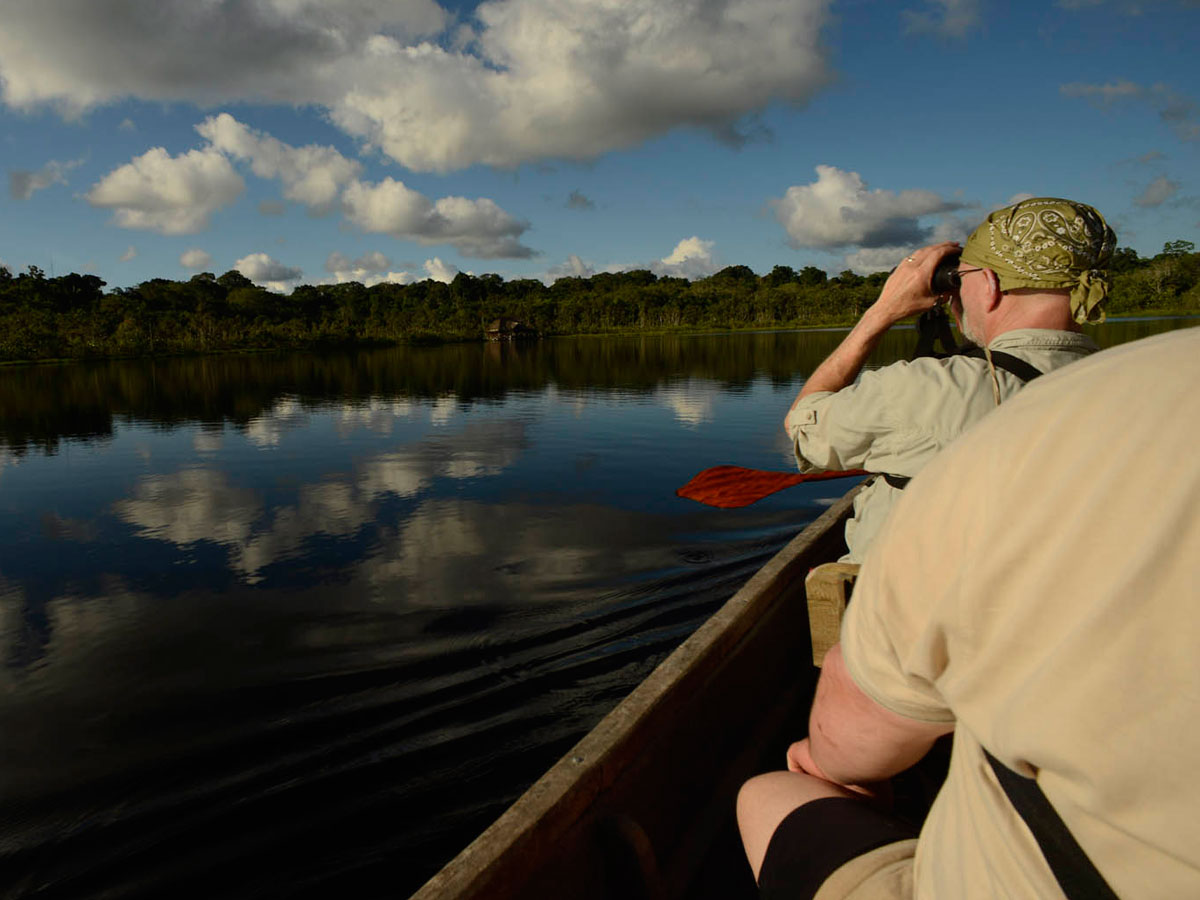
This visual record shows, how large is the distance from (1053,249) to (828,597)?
1157 millimetres

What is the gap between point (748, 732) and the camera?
8.25ft

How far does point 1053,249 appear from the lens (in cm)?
178

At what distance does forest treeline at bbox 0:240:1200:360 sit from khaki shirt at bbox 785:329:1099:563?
43801 millimetres

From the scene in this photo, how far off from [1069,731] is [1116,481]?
21 centimetres

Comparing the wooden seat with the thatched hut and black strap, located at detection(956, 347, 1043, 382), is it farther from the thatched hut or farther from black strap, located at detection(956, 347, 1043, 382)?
the thatched hut

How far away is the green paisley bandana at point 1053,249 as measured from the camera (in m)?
1.78

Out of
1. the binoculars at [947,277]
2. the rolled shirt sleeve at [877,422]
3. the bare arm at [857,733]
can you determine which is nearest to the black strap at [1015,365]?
the rolled shirt sleeve at [877,422]

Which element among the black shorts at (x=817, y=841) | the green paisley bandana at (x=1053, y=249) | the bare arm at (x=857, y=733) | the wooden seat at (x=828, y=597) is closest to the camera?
the bare arm at (x=857, y=733)

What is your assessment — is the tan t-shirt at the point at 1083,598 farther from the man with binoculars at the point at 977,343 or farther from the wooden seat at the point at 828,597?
the wooden seat at the point at 828,597

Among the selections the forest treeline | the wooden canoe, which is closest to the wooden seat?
the wooden canoe

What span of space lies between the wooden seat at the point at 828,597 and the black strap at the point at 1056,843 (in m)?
1.63

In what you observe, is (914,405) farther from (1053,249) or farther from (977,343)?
(1053,249)

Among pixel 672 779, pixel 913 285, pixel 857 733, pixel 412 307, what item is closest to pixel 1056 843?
pixel 857 733

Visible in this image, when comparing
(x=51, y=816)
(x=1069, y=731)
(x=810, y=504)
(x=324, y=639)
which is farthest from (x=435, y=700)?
(x=810, y=504)
